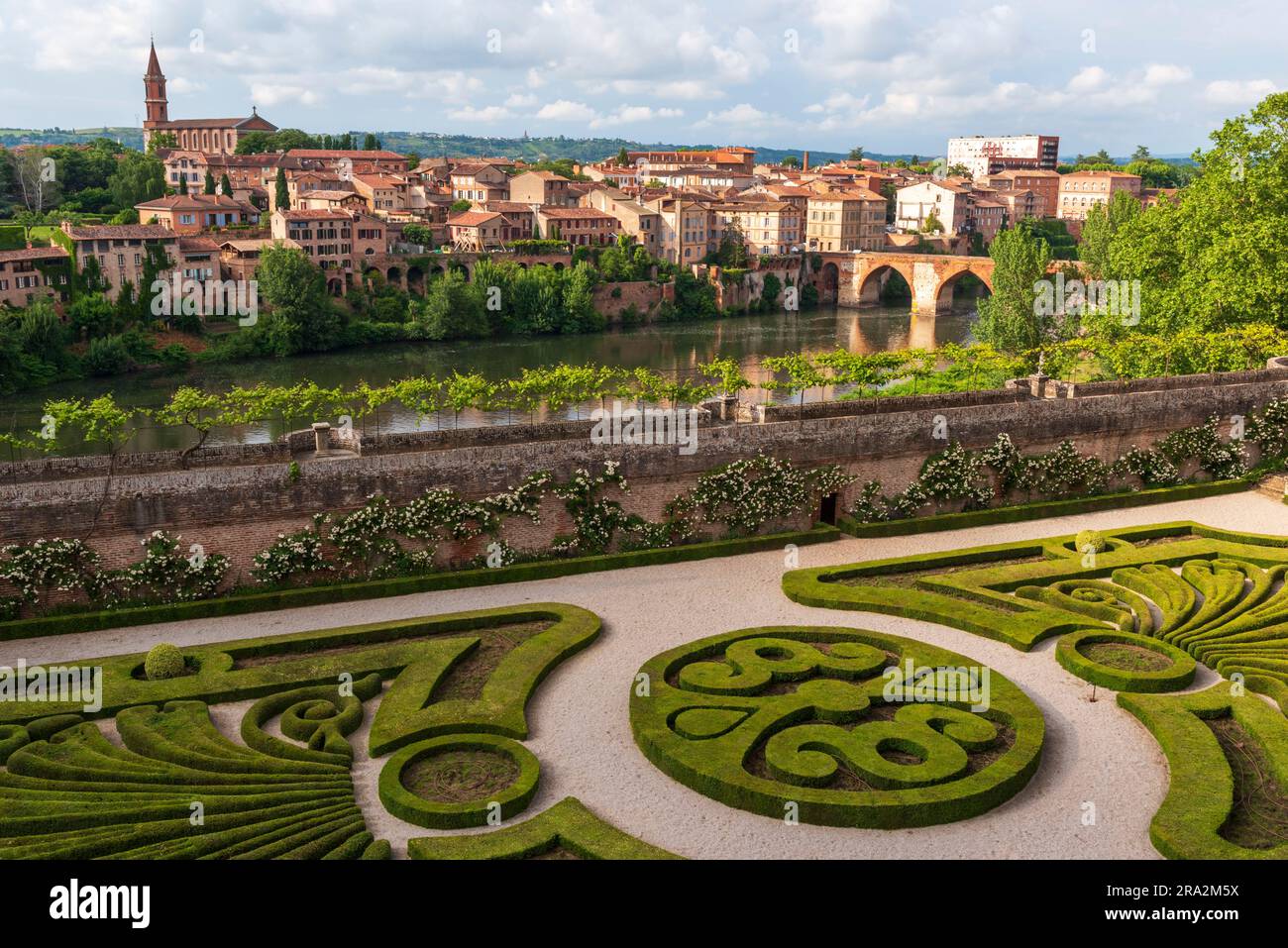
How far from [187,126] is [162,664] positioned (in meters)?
123

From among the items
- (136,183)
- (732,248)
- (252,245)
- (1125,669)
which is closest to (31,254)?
(252,245)

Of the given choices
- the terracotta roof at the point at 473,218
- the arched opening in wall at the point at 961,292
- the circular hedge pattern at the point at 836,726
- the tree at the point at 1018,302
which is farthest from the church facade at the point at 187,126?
the circular hedge pattern at the point at 836,726

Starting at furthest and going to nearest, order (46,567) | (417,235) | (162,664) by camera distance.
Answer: (417,235), (46,567), (162,664)

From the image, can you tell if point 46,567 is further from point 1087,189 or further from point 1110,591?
point 1087,189

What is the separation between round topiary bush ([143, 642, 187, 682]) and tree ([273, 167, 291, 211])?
69008mm

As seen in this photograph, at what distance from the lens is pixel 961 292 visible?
96875 millimetres

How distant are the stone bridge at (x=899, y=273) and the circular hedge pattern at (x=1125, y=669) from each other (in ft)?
205

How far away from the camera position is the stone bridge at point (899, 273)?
85.9m

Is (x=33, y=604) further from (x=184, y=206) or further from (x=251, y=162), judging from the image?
(x=251, y=162)

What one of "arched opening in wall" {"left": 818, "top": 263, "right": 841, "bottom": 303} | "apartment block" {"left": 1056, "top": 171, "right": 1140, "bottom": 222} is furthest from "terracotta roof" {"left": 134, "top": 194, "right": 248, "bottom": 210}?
"apartment block" {"left": 1056, "top": 171, "right": 1140, "bottom": 222}

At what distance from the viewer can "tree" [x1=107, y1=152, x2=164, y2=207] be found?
87938mm

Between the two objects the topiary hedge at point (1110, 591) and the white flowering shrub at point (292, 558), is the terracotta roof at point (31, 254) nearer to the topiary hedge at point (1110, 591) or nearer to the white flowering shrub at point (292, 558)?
the white flowering shrub at point (292, 558)

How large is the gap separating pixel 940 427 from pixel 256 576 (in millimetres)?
16536

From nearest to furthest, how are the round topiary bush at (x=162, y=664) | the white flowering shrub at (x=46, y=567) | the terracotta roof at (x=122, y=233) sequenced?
the round topiary bush at (x=162, y=664), the white flowering shrub at (x=46, y=567), the terracotta roof at (x=122, y=233)
